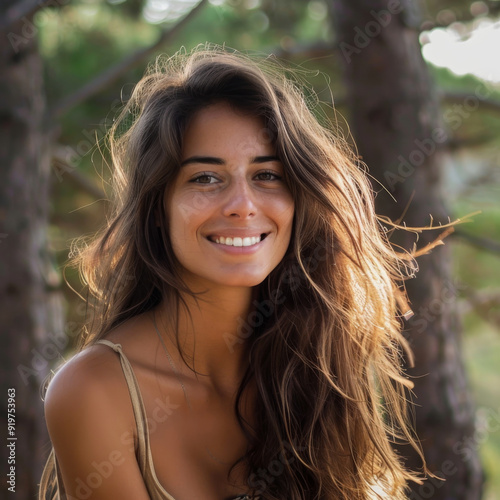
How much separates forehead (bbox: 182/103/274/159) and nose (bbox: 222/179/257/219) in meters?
0.09

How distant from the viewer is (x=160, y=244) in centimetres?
205

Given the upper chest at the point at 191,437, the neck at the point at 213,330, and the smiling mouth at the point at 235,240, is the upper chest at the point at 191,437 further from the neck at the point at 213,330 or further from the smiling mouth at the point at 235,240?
the smiling mouth at the point at 235,240

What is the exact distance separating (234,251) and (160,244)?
0.28 meters

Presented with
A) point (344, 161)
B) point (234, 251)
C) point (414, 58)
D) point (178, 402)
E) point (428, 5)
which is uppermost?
point (428, 5)

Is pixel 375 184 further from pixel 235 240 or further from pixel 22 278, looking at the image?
pixel 22 278

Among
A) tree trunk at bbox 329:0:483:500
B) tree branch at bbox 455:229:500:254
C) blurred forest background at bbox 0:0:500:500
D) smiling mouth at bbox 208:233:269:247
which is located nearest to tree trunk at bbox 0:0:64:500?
blurred forest background at bbox 0:0:500:500

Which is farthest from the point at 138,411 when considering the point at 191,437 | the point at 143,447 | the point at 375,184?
the point at 375,184

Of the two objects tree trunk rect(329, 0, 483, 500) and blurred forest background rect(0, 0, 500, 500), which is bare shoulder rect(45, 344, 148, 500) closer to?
blurred forest background rect(0, 0, 500, 500)

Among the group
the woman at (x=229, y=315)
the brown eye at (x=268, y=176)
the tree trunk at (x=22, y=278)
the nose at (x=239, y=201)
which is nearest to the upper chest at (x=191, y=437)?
the woman at (x=229, y=315)

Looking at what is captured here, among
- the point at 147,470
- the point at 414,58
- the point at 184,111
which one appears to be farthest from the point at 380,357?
the point at 414,58

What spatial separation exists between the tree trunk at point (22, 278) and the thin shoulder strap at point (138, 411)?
1.68m

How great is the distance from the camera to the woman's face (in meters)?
1.88

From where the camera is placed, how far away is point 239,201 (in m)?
1.86

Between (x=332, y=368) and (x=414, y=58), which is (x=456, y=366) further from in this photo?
(x=414, y=58)
